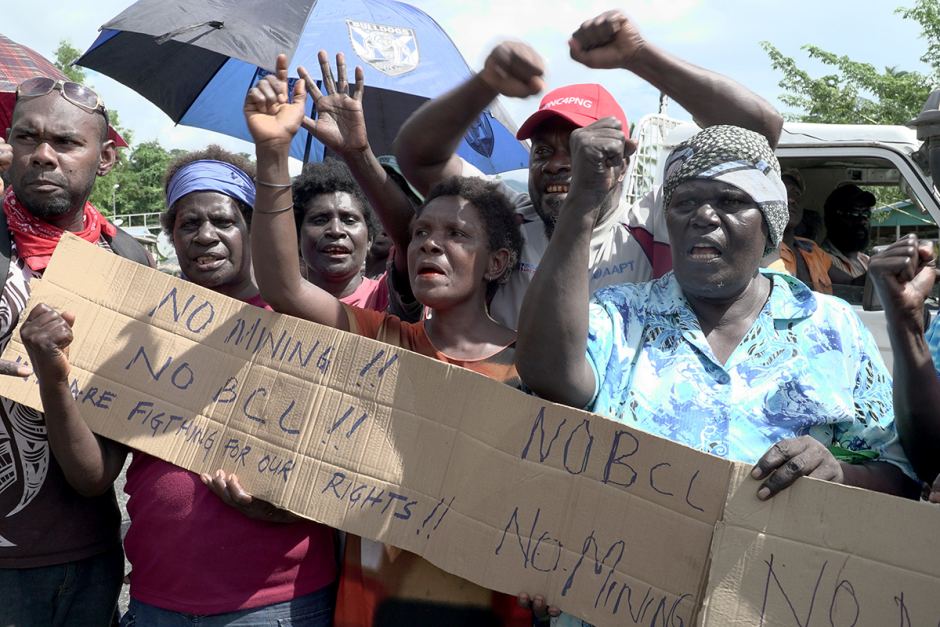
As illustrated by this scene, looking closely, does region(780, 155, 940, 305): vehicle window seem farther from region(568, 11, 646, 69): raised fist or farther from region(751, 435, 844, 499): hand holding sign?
region(751, 435, 844, 499): hand holding sign

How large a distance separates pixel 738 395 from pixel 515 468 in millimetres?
521

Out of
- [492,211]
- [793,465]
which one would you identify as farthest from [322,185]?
[793,465]

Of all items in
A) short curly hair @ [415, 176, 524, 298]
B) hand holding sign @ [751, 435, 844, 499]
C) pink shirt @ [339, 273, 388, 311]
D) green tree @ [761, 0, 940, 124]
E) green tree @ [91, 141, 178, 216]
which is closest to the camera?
hand holding sign @ [751, 435, 844, 499]

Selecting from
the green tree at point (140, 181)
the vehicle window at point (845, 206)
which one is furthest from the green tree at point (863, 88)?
the green tree at point (140, 181)

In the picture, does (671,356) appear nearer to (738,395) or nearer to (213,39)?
(738,395)

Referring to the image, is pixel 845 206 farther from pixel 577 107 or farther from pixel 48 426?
pixel 48 426

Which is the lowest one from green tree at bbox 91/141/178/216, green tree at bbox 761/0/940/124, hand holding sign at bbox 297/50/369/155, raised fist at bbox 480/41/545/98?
green tree at bbox 91/141/178/216

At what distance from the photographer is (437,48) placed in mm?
4465

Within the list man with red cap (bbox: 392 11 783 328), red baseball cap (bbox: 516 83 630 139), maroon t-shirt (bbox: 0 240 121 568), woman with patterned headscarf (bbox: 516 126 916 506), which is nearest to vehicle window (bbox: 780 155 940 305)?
red baseball cap (bbox: 516 83 630 139)

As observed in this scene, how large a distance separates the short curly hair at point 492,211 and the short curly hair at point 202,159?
62 centimetres

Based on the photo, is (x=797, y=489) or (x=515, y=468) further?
(x=515, y=468)

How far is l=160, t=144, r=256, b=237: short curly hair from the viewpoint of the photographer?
2750 mm

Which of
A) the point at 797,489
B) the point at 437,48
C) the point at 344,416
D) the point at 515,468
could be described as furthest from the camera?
the point at 437,48

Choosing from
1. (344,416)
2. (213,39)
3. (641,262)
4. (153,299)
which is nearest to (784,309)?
(641,262)
